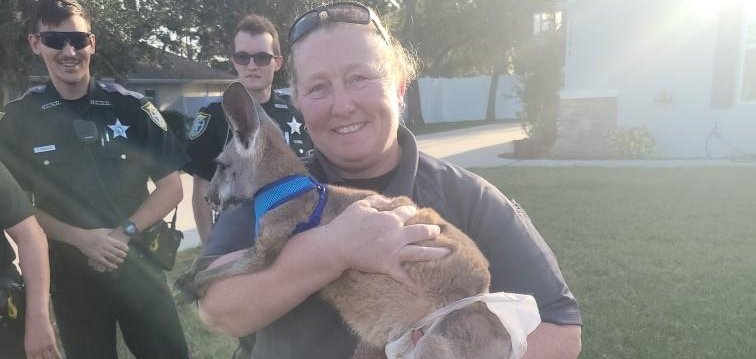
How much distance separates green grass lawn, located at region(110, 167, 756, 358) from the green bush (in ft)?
8.99

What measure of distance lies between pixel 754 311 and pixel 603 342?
61.0 inches

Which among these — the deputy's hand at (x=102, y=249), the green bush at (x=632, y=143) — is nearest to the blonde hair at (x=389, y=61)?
the deputy's hand at (x=102, y=249)

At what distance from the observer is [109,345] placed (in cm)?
362

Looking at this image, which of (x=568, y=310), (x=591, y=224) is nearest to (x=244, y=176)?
(x=568, y=310)

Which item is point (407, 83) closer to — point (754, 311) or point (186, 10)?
point (754, 311)

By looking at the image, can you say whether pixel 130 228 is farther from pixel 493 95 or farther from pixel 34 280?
pixel 493 95

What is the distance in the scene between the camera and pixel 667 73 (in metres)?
13.3

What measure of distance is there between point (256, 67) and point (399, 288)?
2763 mm

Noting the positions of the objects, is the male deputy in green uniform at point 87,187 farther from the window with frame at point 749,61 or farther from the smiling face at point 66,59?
the window with frame at point 749,61

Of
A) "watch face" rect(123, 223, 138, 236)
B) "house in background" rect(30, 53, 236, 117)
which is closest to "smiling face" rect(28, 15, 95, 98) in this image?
"watch face" rect(123, 223, 138, 236)

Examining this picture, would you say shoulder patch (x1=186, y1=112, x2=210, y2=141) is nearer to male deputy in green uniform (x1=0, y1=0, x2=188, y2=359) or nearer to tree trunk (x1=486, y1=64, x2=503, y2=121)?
male deputy in green uniform (x1=0, y1=0, x2=188, y2=359)

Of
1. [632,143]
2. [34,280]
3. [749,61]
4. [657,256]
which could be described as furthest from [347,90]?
[749,61]

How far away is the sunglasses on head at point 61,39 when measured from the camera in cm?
342

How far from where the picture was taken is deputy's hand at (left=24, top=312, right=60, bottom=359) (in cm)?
288
